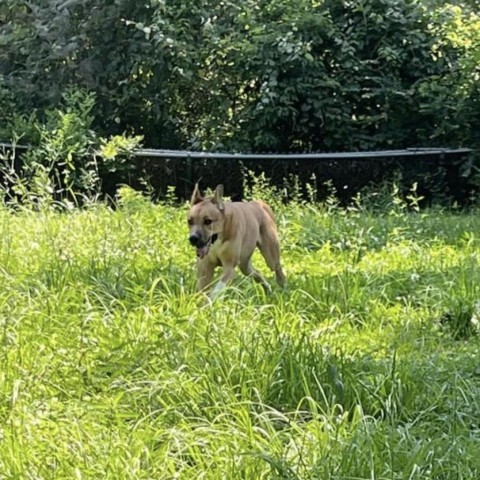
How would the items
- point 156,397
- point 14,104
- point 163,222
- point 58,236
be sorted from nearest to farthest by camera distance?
point 156,397, point 58,236, point 163,222, point 14,104

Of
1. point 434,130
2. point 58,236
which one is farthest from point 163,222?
point 434,130

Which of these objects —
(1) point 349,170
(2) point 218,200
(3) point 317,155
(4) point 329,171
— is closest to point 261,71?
(3) point 317,155

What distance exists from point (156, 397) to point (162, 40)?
7611 mm

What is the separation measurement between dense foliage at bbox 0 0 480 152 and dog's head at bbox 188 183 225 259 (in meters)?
5.02

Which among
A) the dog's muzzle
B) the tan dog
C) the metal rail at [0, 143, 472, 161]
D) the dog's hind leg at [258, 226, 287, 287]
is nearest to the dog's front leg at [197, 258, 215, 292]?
the tan dog

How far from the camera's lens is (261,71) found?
1080 centimetres

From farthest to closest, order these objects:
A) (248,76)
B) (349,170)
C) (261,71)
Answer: (248,76) < (261,71) < (349,170)

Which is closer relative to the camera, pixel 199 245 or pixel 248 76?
pixel 199 245

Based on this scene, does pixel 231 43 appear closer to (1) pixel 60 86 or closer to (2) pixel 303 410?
(1) pixel 60 86

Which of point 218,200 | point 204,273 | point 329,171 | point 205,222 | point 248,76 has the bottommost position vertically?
point 329,171

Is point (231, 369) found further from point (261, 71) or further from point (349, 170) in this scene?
point (261, 71)

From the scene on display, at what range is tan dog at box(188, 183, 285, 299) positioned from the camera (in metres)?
5.73

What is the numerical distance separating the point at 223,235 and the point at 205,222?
0.55ft

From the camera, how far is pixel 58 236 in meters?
6.66
